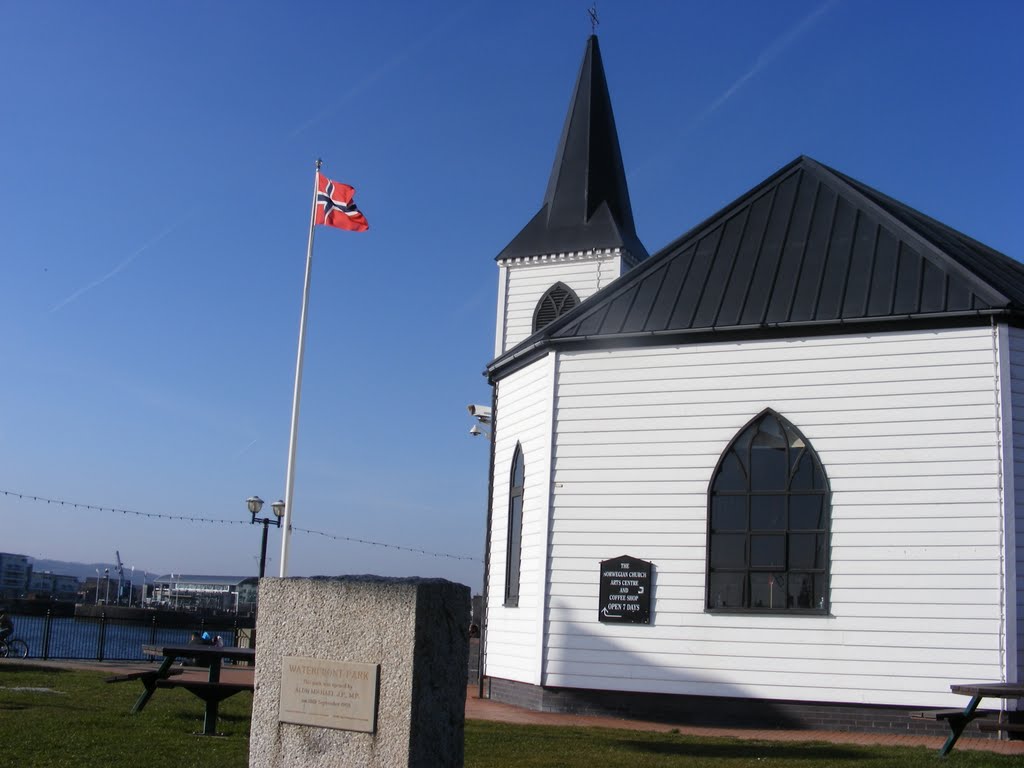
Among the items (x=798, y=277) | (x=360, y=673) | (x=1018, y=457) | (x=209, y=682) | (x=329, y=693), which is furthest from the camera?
(x=798, y=277)

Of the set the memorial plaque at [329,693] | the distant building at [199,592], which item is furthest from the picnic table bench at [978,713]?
the distant building at [199,592]

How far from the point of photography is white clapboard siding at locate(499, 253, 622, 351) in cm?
2784

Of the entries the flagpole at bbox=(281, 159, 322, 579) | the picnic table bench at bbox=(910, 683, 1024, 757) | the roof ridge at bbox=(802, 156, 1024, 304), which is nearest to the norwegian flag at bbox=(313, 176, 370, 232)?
the flagpole at bbox=(281, 159, 322, 579)

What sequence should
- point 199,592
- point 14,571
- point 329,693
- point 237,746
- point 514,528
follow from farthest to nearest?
point 14,571, point 199,592, point 514,528, point 237,746, point 329,693

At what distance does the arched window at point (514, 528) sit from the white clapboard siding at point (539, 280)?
31.2 ft

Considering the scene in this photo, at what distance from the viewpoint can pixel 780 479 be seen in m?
15.4

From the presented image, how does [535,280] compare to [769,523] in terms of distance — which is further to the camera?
[535,280]

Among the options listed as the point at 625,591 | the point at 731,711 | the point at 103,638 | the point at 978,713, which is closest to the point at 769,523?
the point at 625,591

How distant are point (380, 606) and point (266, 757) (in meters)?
1.48

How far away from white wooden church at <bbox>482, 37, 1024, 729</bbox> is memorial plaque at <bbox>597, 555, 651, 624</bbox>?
0.03 metres

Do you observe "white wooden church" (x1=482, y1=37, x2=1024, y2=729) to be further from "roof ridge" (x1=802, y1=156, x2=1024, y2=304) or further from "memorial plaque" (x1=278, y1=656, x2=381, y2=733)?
"memorial plaque" (x1=278, y1=656, x2=381, y2=733)

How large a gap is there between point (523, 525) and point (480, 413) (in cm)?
830

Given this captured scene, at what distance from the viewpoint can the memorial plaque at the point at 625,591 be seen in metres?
15.7

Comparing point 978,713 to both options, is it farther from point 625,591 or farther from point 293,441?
point 293,441
